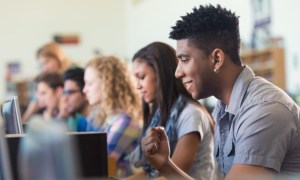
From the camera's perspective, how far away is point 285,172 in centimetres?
180

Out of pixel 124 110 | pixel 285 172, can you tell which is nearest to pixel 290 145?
pixel 285 172

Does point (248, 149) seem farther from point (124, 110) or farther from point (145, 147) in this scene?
point (124, 110)

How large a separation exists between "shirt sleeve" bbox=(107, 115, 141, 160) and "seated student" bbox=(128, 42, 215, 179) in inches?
9.9

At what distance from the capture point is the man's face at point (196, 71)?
6.34ft

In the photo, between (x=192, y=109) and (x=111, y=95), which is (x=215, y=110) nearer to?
(x=192, y=109)

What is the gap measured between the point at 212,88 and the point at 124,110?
4.35ft

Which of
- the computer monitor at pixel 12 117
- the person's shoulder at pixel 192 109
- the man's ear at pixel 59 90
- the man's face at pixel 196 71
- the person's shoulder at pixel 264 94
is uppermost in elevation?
the man's face at pixel 196 71

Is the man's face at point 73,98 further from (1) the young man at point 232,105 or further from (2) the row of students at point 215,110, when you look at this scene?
(1) the young man at point 232,105

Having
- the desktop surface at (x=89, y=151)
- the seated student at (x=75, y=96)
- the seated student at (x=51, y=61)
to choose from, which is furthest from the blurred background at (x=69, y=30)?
the desktop surface at (x=89, y=151)

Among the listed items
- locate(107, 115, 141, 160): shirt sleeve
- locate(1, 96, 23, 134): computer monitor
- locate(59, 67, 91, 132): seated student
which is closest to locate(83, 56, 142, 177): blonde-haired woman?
locate(107, 115, 141, 160): shirt sleeve

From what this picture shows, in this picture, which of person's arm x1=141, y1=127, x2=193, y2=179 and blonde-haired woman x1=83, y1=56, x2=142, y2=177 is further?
blonde-haired woman x1=83, y1=56, x2=142, y2=177

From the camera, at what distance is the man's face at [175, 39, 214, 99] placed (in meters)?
1.93

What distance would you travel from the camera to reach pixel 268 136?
5.63 feet

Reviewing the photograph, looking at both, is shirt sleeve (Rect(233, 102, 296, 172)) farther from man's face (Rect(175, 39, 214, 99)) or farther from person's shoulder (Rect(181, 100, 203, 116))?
person's shoulder (Rect(181, 100, 203, 116))
